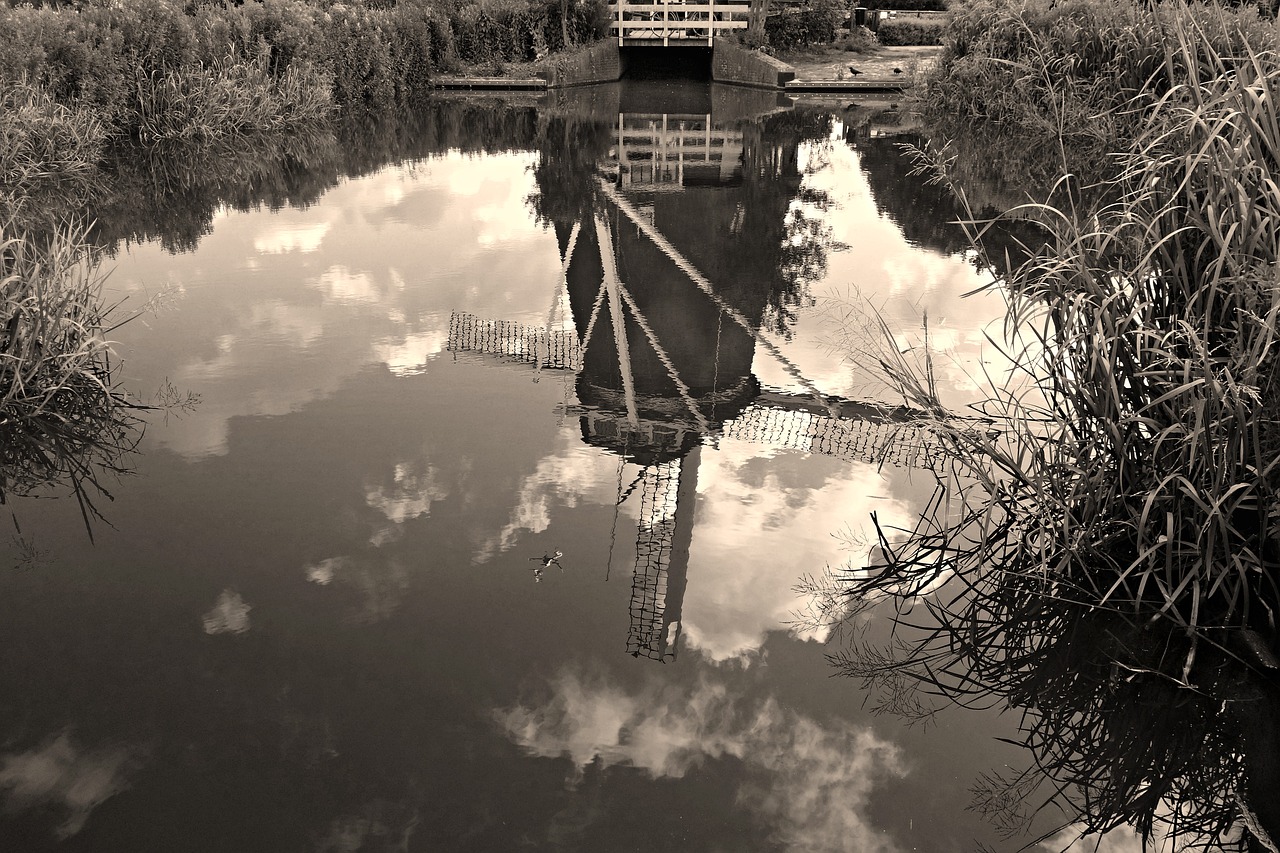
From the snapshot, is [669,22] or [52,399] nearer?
[52,399]

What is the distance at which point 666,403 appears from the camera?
22.4 feet

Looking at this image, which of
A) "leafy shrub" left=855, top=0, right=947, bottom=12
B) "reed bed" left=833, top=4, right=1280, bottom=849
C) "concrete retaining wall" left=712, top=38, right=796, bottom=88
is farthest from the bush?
"reed bed" left=833, top=4, right=1280, bottom=849

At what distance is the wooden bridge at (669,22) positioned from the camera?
26.6 metres

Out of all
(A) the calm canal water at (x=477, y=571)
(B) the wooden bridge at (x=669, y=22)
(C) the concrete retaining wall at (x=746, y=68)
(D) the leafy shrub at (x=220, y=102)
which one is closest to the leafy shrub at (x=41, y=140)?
(D) the leafy shrub at (x=220, y=102)

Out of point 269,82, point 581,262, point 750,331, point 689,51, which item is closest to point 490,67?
→ point 689,51

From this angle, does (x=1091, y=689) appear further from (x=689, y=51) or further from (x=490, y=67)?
(x=689, y=51)

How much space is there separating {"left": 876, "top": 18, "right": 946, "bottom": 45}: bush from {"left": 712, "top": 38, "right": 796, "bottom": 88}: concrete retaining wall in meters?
8.64

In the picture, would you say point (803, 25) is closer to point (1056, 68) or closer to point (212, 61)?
point (1056, 68)

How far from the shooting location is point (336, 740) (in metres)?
3.59

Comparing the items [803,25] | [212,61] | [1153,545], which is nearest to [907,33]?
[803,25]

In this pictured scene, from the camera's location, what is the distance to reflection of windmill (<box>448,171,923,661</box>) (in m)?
4.78

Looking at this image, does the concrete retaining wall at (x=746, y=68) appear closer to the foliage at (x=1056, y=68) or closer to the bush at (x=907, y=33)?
the foliage at (x=1056, y=68)

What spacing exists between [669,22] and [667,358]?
21.1m

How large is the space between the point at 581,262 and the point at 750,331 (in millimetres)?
2193
